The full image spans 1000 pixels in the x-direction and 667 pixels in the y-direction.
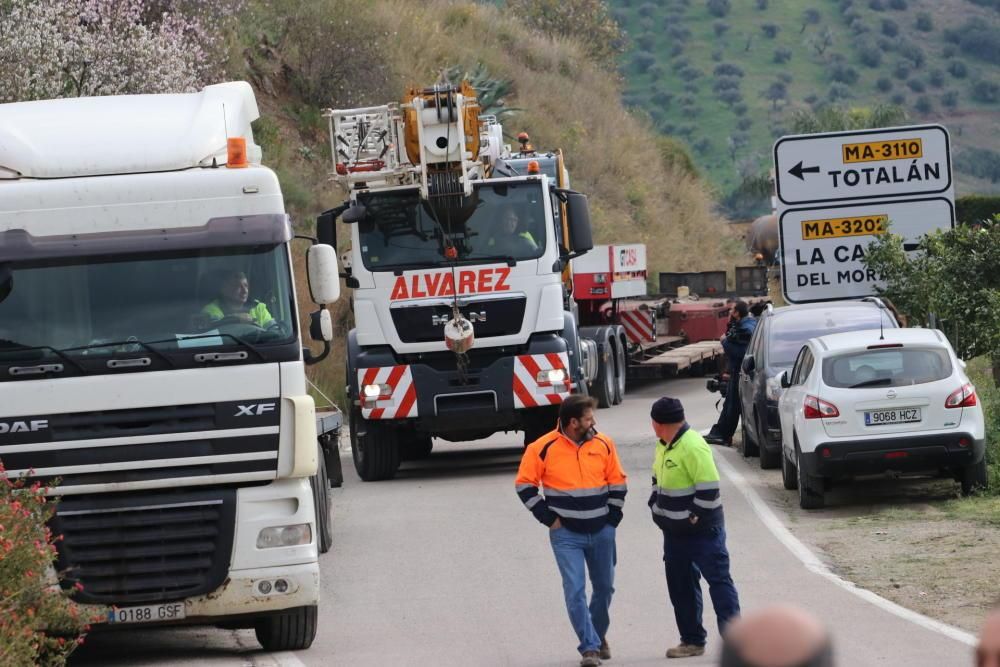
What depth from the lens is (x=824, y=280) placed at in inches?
786

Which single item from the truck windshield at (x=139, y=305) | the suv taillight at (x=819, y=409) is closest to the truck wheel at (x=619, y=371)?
the suv taillight at (x=819, y=409)

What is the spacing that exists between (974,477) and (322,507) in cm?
601

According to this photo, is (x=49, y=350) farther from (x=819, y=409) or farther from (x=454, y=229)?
(x=454, y=229)

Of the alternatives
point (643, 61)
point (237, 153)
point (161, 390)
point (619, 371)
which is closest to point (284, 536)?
point (161, 390)

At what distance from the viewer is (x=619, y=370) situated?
26.9 metres

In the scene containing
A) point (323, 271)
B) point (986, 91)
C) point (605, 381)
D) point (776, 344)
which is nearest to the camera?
point (323, 271)

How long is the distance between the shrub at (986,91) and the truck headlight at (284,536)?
12025cm

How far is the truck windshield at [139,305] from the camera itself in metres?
9.15

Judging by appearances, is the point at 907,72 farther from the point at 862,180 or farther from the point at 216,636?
the point at 216,636

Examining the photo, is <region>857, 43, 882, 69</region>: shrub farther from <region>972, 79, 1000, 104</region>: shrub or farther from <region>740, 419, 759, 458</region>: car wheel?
<region>740, 419, 759, 458</region>: car wheel

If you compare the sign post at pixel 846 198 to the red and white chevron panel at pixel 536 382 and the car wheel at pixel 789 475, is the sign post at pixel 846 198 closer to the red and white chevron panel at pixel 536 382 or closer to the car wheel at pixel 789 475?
the red and white chevron panel at pixel 536 382

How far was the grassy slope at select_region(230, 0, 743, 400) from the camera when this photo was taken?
36.1 metres

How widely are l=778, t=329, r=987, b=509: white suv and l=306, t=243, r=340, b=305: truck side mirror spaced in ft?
19.4

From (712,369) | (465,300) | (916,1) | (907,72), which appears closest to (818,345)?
(465,300)
